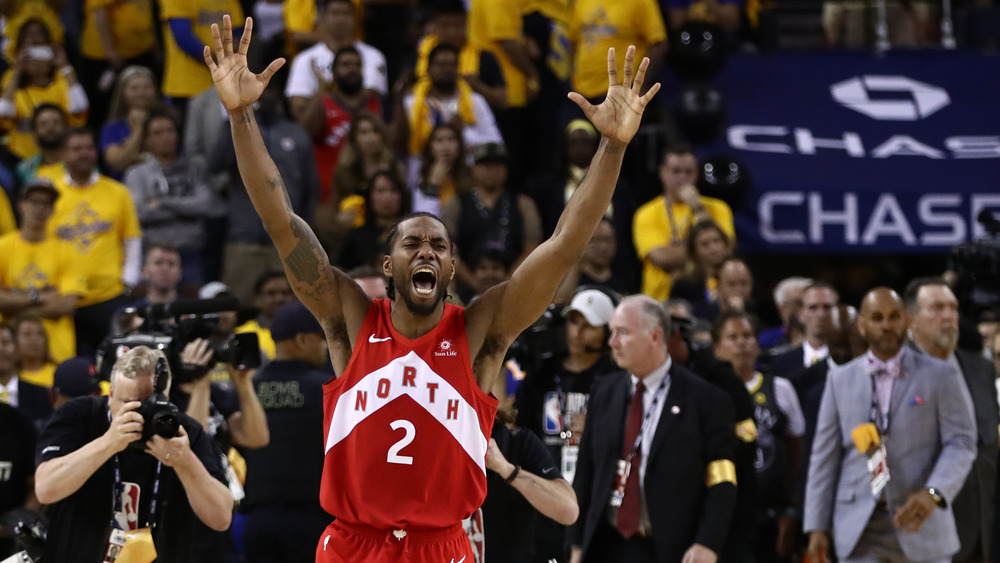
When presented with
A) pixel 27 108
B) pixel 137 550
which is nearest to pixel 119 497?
pixel 137 550

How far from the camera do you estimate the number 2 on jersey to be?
458 centimetres

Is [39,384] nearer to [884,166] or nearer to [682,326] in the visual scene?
[682,326]

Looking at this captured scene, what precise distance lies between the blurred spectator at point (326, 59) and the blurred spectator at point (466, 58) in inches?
25.9

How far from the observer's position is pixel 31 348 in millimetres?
9531

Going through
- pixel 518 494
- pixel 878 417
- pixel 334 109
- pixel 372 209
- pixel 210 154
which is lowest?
pixel 518 494

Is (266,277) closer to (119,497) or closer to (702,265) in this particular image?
(702,265)

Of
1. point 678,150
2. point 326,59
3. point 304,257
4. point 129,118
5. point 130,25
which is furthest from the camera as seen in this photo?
point 130,25

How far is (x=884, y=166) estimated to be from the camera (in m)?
11.9

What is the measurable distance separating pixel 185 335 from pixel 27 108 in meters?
6.51

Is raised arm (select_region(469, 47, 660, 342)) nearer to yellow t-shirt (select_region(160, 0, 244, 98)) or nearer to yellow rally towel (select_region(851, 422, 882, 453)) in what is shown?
yellow rally towel (select_region(851, 422, 882, 453))

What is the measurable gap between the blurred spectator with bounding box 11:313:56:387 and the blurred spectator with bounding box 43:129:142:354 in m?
0.94

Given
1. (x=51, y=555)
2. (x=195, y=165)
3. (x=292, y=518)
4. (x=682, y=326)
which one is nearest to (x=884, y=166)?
(x=682, y=326)

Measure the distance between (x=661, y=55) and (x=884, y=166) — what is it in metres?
2.11

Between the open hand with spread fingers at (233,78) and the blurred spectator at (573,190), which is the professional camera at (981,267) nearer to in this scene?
the blurred spectator at (573,190)
